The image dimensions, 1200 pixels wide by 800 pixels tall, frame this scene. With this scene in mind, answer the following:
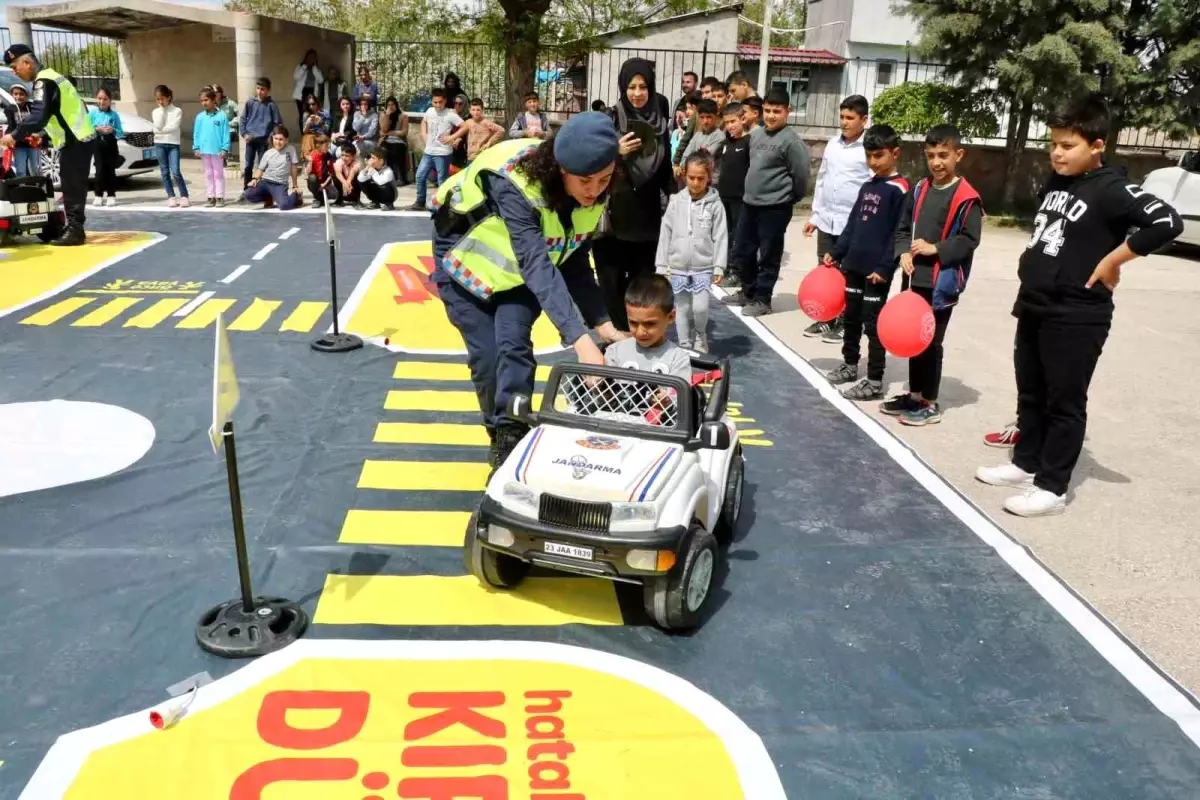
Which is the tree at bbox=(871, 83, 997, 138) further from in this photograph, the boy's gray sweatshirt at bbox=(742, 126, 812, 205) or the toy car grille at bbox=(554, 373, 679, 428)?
the toy car grille at bbox=(554, 373, 679, 428)

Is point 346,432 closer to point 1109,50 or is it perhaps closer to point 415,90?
point 1109,50

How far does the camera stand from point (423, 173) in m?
15.5

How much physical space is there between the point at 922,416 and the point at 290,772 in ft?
15.9

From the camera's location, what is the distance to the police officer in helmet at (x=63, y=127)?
1018cm

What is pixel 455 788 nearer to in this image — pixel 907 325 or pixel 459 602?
pixel 459 602

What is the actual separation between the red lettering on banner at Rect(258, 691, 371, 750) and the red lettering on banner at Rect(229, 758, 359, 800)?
3.1 inches

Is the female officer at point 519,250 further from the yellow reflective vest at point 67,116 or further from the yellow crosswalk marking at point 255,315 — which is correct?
the yellow reflective vest at point 67,116

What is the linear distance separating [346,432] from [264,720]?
9.13 ft

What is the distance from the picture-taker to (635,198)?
6.57 metres

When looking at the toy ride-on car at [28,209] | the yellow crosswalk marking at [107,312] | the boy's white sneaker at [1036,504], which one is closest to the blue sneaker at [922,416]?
the boy's white sneaker at [1036,504]

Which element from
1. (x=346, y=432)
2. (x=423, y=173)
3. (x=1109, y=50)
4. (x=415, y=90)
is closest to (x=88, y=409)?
(x=346, y=432)

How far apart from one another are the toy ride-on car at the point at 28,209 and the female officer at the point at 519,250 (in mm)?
8183

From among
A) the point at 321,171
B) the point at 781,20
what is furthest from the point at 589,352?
the point at 781,20

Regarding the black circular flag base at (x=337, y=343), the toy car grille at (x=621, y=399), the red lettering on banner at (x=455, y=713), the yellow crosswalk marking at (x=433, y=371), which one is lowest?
the red lettering on banner at (x=455, y=713)
